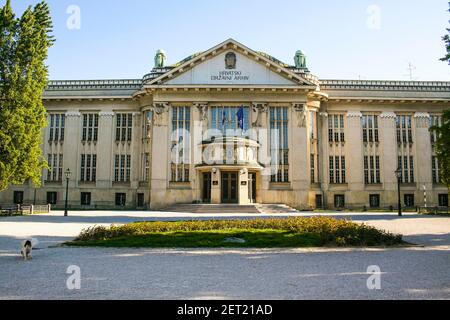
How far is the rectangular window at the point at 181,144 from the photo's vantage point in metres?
42.9

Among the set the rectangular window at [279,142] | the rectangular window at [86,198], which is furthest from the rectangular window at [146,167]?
the rectangular window at [279,142]

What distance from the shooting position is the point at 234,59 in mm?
43531

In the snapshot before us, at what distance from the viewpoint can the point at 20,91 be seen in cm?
3156

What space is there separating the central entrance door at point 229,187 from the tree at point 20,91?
18.3m

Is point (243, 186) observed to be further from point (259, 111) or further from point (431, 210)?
point (431, 210)

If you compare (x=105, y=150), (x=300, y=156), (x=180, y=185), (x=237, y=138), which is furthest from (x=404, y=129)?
(x=105, y=150)

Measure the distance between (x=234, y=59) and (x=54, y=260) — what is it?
1429 inches

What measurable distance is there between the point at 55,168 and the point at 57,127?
548cm

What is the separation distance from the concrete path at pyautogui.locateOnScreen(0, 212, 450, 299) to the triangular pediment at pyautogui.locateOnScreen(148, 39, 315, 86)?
105 ft

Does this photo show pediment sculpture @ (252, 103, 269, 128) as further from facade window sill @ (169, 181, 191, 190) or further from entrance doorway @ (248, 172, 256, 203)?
facade window sill @ (169, 181, 191, 190)

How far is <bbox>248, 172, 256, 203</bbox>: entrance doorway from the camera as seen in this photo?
136 ft

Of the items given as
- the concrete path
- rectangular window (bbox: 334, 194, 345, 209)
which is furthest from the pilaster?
the concrete path
